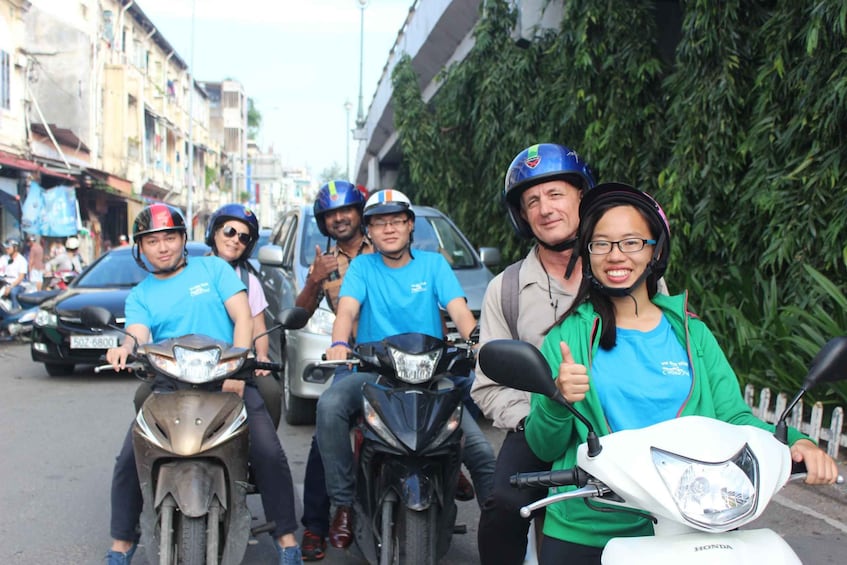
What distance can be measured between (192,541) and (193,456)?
1.03ft

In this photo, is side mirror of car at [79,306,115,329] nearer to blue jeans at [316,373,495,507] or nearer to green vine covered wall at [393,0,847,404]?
blue jeans at [316,373,495,507]

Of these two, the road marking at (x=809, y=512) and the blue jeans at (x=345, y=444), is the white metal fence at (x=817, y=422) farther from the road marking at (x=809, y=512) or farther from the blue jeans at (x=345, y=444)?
the blue jeans at (x=345, y=444)

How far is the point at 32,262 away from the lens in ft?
62.6

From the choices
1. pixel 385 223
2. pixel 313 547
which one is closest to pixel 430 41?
pixel 385 223

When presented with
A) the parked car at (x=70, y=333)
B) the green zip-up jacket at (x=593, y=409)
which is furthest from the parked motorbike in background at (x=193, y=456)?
the parked car at (x=70, y=333)

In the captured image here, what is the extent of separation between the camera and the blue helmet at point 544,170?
3.34 metres

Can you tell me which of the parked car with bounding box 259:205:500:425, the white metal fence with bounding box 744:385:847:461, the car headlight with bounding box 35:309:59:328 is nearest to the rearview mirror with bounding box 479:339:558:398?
the white metal fence with bounding box 744:385:847:461

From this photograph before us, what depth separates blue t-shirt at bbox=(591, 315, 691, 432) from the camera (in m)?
2.38

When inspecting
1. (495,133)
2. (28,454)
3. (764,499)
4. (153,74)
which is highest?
(153,74)

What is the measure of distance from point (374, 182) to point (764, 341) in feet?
97.6

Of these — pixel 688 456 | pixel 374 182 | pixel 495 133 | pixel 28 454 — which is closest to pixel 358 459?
pixel 688 456

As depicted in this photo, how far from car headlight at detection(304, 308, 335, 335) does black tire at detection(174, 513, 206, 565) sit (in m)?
3.84

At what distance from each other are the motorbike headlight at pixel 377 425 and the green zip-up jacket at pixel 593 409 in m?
1.06

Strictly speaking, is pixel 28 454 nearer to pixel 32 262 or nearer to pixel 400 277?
pixel 400 277
